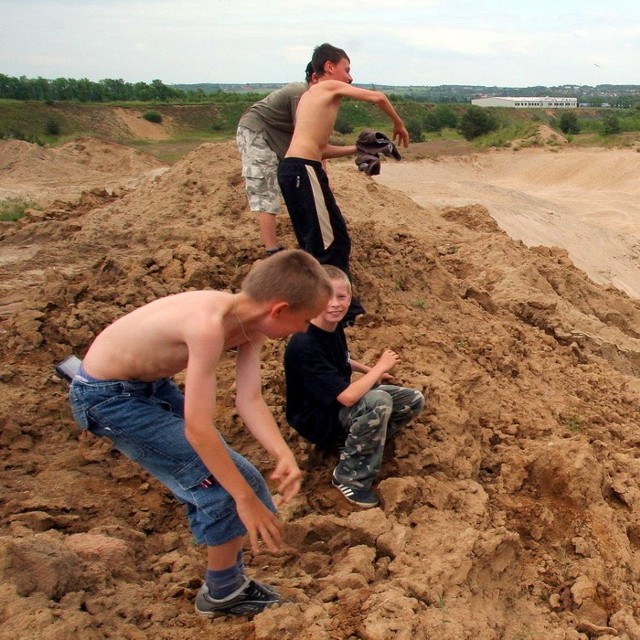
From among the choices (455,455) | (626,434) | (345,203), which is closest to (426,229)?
(345,203)

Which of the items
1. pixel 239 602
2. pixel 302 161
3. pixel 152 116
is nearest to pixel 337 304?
pixel 239 602

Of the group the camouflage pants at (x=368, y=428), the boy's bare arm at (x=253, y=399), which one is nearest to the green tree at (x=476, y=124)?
the camouflage pants at (x=368, y=428)

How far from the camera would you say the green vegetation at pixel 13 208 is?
27.6 ft

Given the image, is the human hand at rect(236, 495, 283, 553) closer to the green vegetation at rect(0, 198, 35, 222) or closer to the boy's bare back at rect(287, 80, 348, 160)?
the boy's bare back at rect(287, 80, 348, 160)

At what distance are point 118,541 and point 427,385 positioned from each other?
6.44 ft

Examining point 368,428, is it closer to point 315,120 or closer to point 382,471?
point 382,471

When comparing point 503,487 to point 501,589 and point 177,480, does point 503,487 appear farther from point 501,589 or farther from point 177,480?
point 177,480

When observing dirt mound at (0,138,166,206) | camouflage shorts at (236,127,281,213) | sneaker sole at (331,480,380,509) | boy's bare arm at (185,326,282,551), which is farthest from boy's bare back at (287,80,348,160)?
dirt mound at (0,138,166,206)

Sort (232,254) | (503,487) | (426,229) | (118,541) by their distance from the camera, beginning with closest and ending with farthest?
(118,541) → (503,487) → (232,254) → (426,229)

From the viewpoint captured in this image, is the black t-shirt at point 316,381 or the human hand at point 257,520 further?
the black t-shirt at point 316,381

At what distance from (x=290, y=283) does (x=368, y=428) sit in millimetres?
1151

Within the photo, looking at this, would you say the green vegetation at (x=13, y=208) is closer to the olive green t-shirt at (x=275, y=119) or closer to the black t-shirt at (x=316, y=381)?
the olive green t-shirt at (x=275, y=119)

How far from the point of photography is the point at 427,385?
4152 millimetres

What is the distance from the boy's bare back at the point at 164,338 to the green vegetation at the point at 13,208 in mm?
6495
